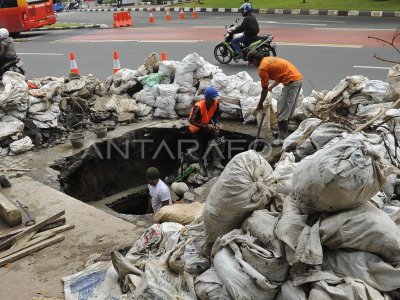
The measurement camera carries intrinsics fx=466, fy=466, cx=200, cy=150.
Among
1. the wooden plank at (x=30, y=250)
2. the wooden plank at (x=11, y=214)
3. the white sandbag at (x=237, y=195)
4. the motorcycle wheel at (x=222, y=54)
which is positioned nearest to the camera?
the white sandbag at (x=237, y=195)

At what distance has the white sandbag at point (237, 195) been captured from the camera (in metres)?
3.34

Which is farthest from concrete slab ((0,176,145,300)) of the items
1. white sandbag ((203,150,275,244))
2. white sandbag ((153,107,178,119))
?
white sandbag ((153,107,178,119))

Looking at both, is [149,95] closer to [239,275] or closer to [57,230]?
[57,230]

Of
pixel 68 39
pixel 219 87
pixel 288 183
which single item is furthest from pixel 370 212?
pixel 68 39

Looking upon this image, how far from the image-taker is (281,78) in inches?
253

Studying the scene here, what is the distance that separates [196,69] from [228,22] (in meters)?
11.1

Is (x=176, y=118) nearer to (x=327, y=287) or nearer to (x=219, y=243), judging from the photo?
(x=219, y=243)

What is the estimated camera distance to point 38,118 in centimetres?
766

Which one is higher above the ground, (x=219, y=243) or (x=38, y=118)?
(x=219, y=243)

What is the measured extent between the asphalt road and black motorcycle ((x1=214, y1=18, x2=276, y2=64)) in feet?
0.71

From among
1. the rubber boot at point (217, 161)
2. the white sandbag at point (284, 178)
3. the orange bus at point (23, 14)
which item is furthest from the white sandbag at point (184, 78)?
the orange bus at point (23, 14)

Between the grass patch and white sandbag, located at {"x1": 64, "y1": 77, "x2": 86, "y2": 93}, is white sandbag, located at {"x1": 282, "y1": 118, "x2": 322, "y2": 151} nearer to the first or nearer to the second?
white sandbag, located at {"x1": 64, "y1": 77, "x2": 86, "y2": 93}

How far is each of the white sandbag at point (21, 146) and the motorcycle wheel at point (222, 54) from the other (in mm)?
5716

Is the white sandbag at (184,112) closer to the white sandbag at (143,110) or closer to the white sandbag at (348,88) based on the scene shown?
the white sandbag at (143,110)
